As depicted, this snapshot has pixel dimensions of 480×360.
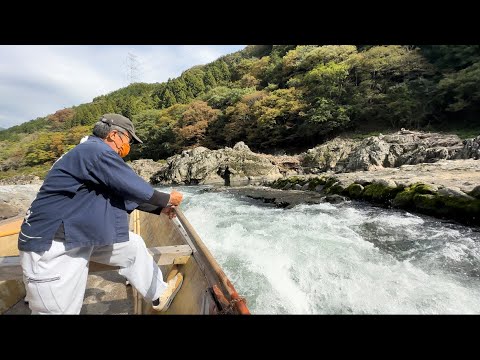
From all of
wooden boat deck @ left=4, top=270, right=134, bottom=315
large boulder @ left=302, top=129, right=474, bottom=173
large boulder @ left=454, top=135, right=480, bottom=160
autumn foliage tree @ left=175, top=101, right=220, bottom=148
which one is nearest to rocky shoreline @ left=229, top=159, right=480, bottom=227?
large boulder @ left=454, top=135, right=480, bottom=160

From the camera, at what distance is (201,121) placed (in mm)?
37375

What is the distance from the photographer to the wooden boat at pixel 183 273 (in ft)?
6.61

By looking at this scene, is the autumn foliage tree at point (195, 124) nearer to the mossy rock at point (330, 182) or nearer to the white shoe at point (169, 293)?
the mossy rock at point (330, 182)

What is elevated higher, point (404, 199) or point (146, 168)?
point (404, 199)

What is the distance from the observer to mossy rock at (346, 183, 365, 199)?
1069 cm

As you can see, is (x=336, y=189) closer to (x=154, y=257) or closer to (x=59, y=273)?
(x=154, y=257)

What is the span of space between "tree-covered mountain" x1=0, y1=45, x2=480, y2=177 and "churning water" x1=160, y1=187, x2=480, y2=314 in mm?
19129

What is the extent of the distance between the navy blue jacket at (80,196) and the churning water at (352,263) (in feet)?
8.70

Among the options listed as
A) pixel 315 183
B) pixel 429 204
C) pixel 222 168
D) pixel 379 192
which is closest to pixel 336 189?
pixel 315 183

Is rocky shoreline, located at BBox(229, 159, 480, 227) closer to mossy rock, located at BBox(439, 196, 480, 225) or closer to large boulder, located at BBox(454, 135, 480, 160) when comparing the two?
mossy rock, located at BBox(439, 196, 480, 225)

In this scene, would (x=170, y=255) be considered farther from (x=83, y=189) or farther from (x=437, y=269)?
(x=437, y=269)

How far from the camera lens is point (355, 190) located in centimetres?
1091

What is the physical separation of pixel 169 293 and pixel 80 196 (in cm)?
123

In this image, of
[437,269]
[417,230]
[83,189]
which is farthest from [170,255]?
[417,230]
